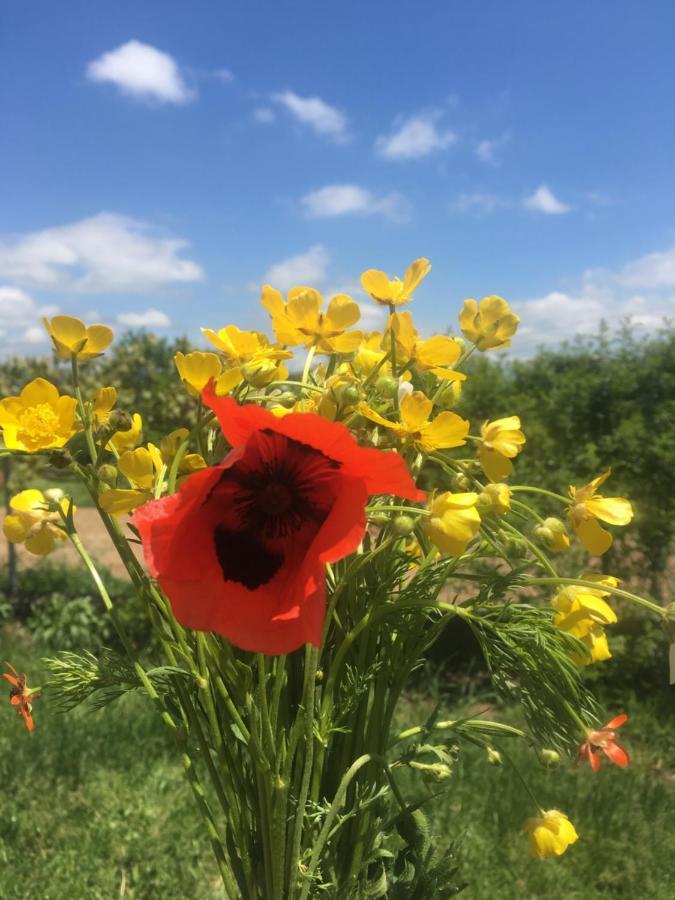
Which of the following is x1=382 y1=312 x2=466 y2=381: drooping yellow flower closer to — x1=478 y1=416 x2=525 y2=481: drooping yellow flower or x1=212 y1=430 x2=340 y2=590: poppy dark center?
x1=478 y1=416 x2=525 y2=481: drooping yellow flower

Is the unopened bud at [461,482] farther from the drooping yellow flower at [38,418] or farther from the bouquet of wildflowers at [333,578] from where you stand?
the drooping yellow flower at [38,418]

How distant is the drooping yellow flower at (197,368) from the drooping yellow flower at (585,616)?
0.37 metres

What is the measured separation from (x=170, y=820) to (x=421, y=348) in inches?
77.8

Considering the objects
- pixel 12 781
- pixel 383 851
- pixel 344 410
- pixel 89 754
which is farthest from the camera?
pixel 89 754

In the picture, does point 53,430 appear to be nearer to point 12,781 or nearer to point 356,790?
point 356,790

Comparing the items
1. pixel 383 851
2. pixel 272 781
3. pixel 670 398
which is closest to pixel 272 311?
pixel 272 781

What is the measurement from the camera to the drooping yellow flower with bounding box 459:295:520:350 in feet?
2.43

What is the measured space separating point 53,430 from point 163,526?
0.83 ft

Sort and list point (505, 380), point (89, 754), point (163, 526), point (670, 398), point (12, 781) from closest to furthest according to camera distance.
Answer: point (163, 526)
point (12, 781)
point (89, 754)
point (670, 398)
point (505, 380)

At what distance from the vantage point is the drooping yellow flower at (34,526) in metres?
0.68

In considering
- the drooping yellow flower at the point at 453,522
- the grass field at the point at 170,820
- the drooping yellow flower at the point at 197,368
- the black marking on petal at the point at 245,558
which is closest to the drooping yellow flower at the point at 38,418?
the drooping yellow flower at the point at 197,368

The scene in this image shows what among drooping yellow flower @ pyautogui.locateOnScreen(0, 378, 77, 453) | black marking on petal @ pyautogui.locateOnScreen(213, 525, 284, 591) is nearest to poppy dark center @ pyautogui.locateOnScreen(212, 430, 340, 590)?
black marking on petal @ pyautogui.locateOnScreen(213, 525, 284, 591)

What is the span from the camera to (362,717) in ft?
2.38

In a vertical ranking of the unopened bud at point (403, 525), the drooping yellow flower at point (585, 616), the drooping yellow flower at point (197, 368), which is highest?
the drooping yellow flower at point (197, 368)
